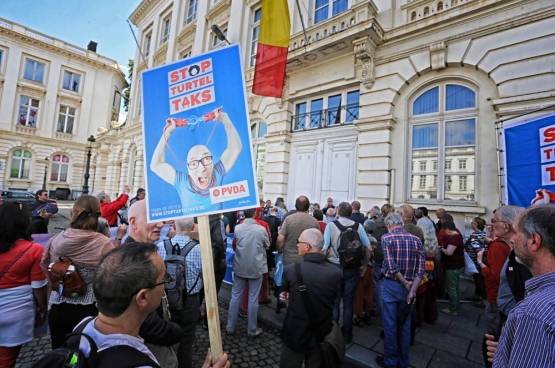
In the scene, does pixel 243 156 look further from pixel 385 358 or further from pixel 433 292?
pixel 433 292

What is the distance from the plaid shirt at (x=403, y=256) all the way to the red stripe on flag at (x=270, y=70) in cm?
684

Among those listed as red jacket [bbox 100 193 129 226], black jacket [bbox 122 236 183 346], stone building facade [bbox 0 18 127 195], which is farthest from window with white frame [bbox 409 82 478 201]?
stone building facade [bbox 0 18 127 195]

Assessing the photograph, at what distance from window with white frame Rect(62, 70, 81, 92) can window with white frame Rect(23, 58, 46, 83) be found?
1954mm

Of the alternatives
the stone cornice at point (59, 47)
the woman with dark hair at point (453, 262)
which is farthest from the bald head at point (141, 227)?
the stone cornice at point (59, 47)

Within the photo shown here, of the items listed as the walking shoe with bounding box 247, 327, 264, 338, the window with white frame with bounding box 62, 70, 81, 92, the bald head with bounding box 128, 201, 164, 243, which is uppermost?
the window with white frame with bounding box 62, 70, 81, 92

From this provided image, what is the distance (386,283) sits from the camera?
10.5 feet

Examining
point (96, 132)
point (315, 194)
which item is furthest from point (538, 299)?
point (96, 132)

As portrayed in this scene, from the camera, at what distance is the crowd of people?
115 centimetres

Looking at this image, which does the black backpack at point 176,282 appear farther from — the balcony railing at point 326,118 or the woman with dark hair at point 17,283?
the balcony railing at point 326,118

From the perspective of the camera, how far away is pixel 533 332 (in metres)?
1.10

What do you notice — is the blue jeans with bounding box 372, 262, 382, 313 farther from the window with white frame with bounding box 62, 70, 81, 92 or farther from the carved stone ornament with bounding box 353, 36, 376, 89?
the window with white frame with bounding box 62, 70, 81, 92

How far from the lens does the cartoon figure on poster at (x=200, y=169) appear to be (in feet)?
6.01

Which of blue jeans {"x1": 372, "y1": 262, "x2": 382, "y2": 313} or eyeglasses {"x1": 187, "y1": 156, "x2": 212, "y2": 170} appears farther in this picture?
blue jeans {"x1": 372, "y1": 262, "x2": 382, "y2": 313}

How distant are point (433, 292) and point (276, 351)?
2.81 m
